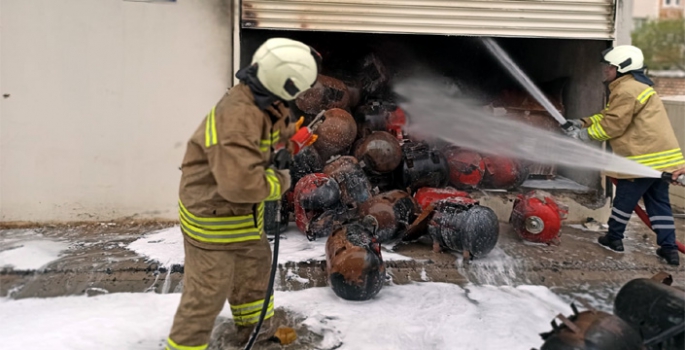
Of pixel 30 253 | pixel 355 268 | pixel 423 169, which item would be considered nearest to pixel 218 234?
pixel 355 268

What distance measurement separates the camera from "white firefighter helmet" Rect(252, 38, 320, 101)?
2.83 meters

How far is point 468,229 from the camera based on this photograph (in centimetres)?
464

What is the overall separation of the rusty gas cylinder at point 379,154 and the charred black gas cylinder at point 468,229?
1.02 meters

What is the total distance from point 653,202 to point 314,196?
3.27 metres

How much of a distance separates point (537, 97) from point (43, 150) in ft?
19.7

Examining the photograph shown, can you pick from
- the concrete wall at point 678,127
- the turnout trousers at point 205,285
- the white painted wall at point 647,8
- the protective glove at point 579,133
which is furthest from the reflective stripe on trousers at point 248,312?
the white painted wall at point 647,8

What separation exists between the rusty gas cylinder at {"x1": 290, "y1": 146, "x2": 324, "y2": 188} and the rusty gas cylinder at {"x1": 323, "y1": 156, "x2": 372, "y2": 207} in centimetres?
20

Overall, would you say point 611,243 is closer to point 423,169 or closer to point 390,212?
point 423,169

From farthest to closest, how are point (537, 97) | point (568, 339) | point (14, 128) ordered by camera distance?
point (537, 97) → point (14, 128) → point (568, 339)

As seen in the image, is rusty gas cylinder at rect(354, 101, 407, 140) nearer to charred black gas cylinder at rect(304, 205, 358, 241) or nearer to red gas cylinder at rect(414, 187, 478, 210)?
red gas cylinder at rect(414, 187, 478, 210)

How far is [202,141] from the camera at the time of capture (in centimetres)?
286

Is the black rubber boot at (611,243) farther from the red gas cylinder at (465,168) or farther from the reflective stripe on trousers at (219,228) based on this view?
the reflective stripe on trousers at (219,228)

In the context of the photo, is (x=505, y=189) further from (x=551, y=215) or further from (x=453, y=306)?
(x=453, y=306)

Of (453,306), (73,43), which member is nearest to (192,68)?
(73,43)
